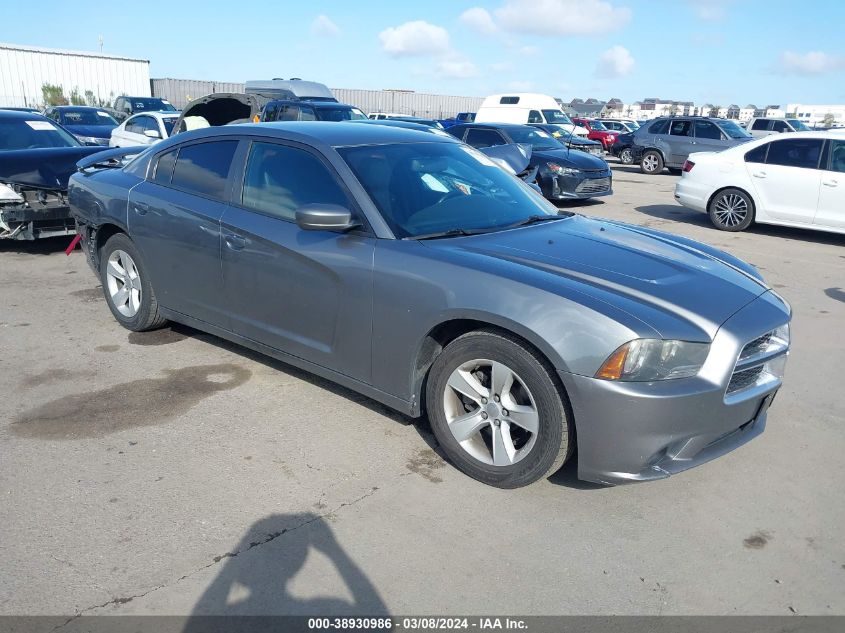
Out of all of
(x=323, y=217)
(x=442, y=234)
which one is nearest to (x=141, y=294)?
(x=323, y=217)

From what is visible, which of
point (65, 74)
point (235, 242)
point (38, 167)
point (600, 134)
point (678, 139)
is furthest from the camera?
point (65, 74)

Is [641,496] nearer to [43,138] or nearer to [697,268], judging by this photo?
[697,268]

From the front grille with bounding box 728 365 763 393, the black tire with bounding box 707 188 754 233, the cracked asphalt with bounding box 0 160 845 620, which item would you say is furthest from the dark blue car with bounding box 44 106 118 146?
the front grille with bounding box 728 365 763 393

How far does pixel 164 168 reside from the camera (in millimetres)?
5145

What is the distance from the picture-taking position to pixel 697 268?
3.83 metres

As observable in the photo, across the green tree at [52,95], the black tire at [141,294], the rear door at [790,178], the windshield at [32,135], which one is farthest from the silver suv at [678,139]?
the green tree at [52,95]

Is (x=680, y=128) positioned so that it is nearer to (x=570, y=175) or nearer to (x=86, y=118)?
(x=570, y=175)

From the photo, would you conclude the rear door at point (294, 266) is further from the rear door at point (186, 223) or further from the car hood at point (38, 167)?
the car hood at point (38, 167)

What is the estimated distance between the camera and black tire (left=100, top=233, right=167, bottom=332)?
5316 mm

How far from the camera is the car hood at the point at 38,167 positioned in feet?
25.7

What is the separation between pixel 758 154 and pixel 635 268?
8.30 metres

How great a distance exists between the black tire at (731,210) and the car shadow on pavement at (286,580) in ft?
31.8

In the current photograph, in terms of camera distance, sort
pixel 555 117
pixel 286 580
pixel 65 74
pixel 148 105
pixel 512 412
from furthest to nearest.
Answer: pixel 65 74
pixel 555 117
pixel 148 105
pixel 512 412
pixel 286 580

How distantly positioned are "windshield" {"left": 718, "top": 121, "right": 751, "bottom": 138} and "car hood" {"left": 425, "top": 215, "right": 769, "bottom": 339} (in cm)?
1687
